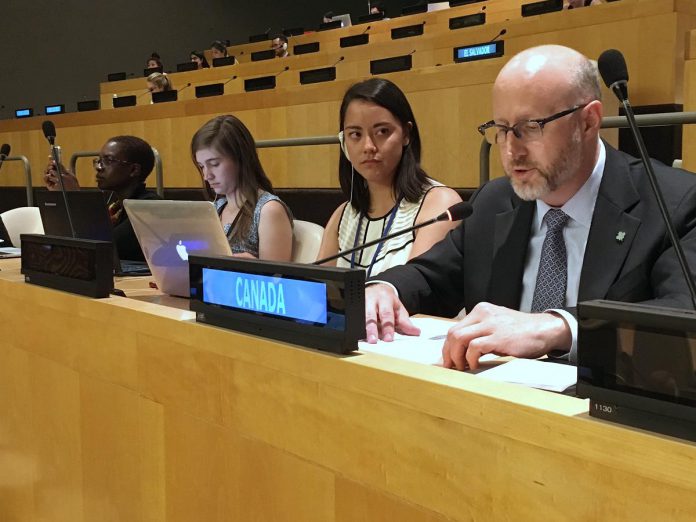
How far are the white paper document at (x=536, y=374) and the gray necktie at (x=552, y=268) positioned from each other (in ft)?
1.47

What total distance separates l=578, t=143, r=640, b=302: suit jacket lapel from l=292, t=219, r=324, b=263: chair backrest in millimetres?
1431

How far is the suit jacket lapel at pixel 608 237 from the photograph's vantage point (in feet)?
4.64

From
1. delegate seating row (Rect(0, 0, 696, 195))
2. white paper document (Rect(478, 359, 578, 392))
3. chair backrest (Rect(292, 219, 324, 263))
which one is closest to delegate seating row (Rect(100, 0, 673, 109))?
delegate seating row (Rect(0, 0, 696, 195))

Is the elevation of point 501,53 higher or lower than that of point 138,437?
higher

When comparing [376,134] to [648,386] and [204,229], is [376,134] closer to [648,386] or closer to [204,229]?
[204,229]

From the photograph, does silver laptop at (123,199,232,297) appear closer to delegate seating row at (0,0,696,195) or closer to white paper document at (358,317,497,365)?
white paper document at (358,317,497,365)

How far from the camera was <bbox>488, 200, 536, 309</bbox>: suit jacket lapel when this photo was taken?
1.57 metres

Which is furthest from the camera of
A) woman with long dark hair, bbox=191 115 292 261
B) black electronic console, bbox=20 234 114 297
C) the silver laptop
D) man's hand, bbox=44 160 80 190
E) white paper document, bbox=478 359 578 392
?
man's hand, bbox=44 160 80 190

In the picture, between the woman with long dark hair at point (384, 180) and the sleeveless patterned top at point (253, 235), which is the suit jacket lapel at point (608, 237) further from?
the sleeveless patterned top at point (253, 235)

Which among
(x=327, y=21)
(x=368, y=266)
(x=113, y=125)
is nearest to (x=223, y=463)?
(x=368, y=266)

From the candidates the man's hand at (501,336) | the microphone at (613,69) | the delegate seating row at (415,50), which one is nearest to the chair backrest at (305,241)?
the man's hand at (501,336)

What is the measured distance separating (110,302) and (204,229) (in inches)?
14.0

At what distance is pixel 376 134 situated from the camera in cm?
225

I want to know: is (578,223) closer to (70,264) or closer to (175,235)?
(175,235)
